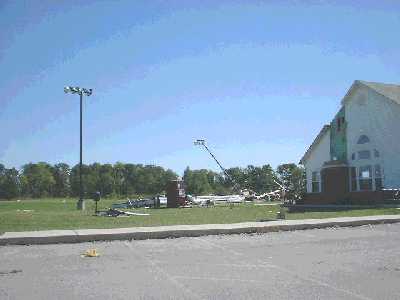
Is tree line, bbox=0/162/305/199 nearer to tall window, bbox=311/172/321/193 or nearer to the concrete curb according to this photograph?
tall window, bbox=311/172/321/193

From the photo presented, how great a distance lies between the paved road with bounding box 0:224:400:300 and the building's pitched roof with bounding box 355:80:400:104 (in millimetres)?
21271

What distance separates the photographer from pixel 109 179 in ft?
562

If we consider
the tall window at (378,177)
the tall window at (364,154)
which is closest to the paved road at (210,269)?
the tall window at (378,177)

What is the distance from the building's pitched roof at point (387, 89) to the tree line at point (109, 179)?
116 metres

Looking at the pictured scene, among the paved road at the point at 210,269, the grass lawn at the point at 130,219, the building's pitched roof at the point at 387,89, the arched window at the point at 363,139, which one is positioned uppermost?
the building's pitched roof at the point at 387,89

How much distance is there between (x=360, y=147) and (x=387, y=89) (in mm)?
4715

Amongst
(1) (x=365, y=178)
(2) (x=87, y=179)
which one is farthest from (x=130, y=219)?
(2) (x=87, y=179)

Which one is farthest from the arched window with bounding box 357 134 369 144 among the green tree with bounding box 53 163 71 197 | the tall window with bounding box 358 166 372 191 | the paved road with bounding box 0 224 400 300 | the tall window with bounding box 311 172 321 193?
the green tree with bounding box 53 163 71 197

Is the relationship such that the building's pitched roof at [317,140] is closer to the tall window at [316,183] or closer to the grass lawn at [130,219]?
the tall window at [316,183]

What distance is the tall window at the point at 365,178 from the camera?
32.8m

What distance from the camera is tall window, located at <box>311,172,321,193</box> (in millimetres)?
37531

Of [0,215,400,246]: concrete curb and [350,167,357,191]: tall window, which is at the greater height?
[350,167,357,191]: tall window

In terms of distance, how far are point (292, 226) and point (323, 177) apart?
2152 centimetres

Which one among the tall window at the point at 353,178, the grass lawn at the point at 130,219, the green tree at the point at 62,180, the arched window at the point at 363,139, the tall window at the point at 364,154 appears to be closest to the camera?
the grass lawn at the point at 130,219
